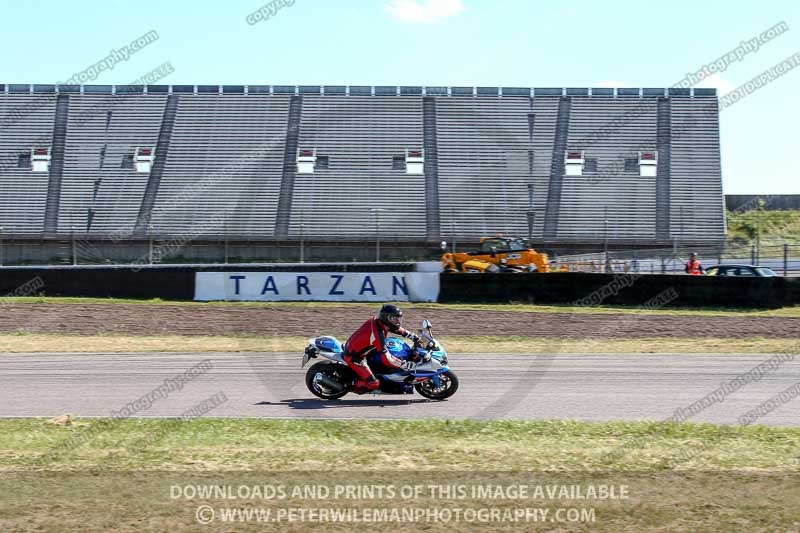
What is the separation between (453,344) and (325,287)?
6.49 metres

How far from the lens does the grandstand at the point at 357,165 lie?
4262 cm

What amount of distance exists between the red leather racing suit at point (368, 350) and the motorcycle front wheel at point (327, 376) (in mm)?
257

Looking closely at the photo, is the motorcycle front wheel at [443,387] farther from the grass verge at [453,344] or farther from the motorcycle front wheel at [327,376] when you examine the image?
the grass verge at [453,344]

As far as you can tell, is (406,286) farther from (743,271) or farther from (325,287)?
(743,271)

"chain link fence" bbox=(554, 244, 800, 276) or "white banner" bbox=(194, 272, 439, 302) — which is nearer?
"white banner" bbox=(194, 272, 439, 302)

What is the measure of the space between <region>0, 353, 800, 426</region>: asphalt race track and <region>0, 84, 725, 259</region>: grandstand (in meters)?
23.5

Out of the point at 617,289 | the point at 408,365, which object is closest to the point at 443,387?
the point at 408,365

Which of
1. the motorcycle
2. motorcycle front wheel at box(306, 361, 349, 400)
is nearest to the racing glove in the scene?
the motorcycle

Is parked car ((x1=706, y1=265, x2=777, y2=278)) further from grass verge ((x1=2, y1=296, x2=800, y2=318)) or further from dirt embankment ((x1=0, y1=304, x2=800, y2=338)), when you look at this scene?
dirt embankment ((x1=0, y1=304, x2=800, y2=338))

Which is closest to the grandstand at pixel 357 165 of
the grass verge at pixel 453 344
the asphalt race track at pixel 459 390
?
the grass verge at pixel 453 344

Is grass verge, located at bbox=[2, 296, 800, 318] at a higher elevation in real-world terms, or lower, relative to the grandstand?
lower

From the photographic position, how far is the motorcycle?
12195mm

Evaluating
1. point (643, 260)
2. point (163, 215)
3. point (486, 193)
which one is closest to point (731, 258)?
point (643, 260)

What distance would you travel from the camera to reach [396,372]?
12242mm
